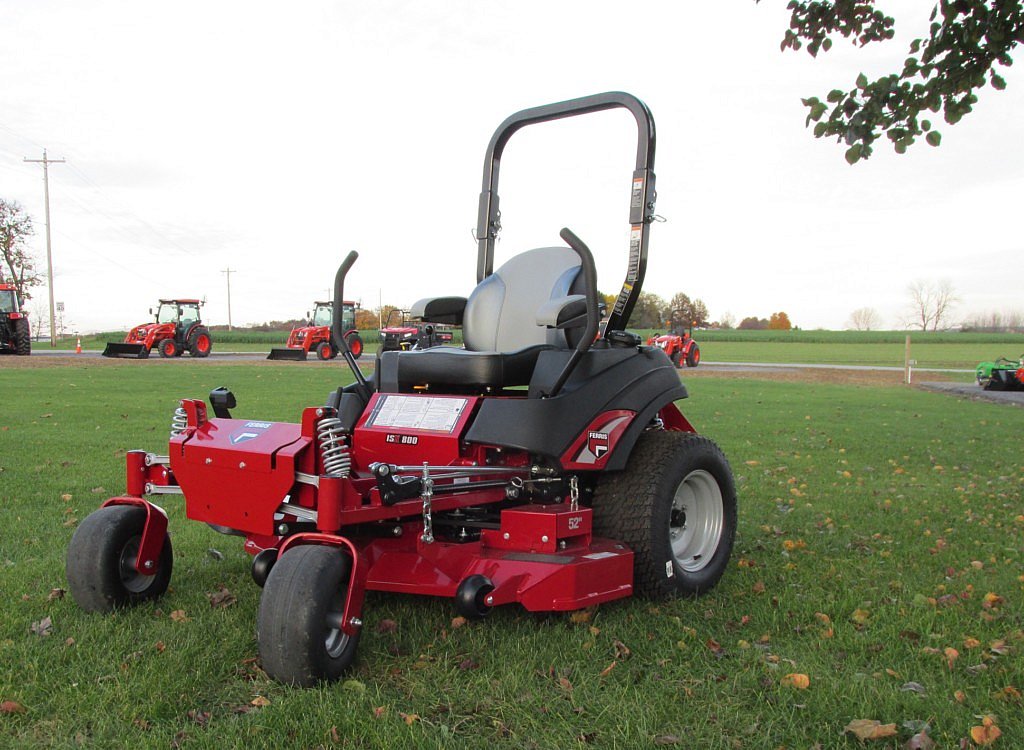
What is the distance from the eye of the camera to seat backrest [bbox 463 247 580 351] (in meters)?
4.41

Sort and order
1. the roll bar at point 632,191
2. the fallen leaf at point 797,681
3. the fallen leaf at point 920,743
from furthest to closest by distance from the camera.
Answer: the roll bar at point 632,191 < the fallen leaf at point 797,681 < the fallen leaf at point 920,743

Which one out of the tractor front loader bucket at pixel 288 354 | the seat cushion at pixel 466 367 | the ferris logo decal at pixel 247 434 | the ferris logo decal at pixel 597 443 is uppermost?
the seat cushion at pixel 466 367

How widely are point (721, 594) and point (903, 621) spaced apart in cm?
80

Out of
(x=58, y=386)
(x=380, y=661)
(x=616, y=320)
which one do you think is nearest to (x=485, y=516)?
(x=380, y=661)

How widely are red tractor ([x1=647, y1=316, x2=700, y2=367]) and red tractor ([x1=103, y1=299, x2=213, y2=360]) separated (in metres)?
15.7

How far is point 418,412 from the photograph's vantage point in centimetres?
381

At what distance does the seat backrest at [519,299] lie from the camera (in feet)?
14.5

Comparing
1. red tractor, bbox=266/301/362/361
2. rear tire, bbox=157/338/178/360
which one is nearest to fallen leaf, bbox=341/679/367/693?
red tractor, bbox=266/301/362/361

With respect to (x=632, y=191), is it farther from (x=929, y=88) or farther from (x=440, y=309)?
(x=929, y=88)

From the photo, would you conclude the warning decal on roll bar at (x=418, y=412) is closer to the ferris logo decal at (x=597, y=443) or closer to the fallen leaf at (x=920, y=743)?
the ferris logo decal at (x=597, y=443)

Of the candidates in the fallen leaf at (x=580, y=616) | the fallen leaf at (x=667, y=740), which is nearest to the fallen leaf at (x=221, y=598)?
the fallen leaf at (x=580, y=616)

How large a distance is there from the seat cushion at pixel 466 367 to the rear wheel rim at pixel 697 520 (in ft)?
3.35

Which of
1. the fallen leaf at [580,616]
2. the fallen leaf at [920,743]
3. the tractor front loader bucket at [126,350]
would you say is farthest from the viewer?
the tractor front loader bucket at [126,350]

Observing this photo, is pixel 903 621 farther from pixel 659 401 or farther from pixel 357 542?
pixel 357 542
